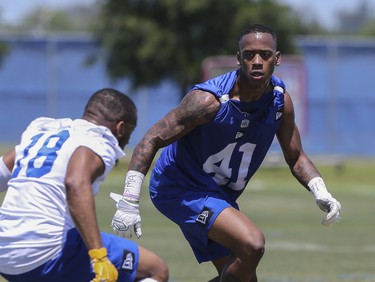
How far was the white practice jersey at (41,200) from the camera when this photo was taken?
5.92 m

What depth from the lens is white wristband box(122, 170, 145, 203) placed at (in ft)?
23.1

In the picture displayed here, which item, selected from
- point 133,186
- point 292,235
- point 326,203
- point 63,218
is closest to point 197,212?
point 133,186

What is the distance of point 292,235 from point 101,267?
11632 millimetres

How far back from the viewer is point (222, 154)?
7598mm

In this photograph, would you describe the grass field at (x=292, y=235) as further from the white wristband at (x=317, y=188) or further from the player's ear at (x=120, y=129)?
the player's ear at (x=120, y=129)

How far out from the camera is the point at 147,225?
60.4ft

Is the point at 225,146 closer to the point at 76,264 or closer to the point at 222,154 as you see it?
the point at 222,154

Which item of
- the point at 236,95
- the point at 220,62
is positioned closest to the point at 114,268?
the point at 236,95

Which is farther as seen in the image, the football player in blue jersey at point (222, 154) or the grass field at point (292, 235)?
the grass field at point (292, 235)

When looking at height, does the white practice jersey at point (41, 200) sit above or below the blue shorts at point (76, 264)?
above

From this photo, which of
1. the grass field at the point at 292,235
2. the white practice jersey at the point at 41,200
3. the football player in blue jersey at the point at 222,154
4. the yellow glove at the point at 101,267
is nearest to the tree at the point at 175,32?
the grass field at the point at 292,235

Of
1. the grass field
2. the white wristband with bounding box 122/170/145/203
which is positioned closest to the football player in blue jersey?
the white wristband with bounding box 122/170/145/203

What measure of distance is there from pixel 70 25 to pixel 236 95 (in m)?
106

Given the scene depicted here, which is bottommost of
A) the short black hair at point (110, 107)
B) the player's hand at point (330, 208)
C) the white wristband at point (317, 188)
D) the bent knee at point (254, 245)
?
the bent knee at point (254, 245)
